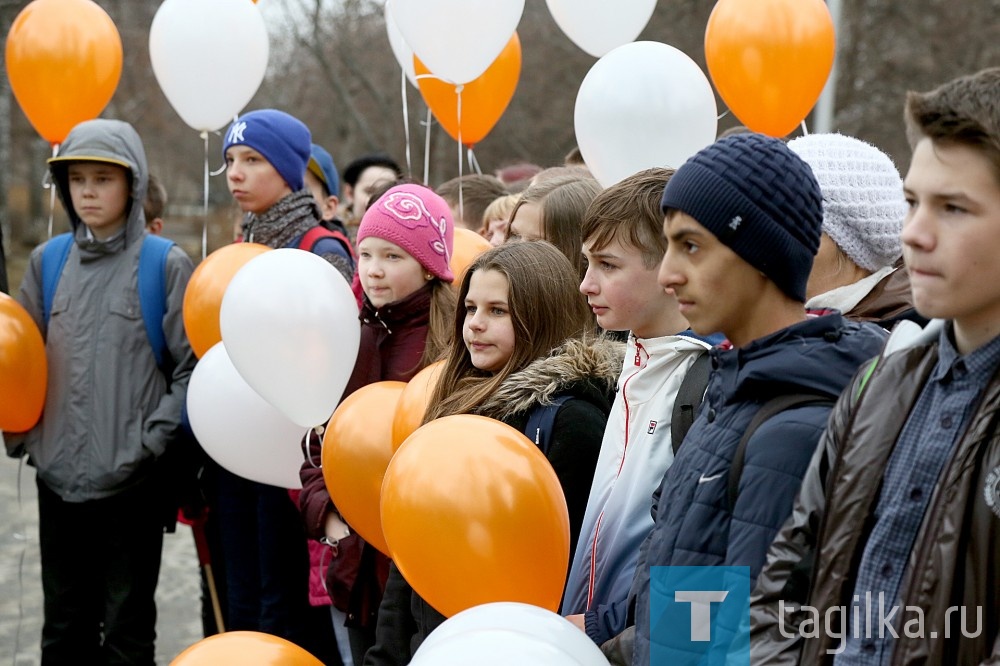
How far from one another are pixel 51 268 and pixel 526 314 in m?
2.51

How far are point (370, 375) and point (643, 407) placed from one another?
152 cm

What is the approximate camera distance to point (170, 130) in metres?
25.5

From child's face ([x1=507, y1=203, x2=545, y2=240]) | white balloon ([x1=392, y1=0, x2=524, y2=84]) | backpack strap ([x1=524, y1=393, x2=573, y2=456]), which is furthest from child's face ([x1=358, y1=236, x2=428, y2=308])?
backpack strap ([x1=524, y1=393, x2=573, y2=456])

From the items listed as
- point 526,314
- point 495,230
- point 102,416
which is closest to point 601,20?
point 495,230

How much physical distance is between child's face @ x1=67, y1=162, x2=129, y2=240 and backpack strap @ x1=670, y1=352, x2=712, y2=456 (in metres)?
2.96

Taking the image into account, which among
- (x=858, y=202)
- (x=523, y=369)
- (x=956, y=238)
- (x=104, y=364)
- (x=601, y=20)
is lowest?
(x=104, y=364)

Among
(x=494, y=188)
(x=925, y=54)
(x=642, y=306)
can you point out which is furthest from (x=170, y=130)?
(x=642, y=306)

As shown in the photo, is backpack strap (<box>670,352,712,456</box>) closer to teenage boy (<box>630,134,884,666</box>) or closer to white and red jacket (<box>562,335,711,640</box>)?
white and red jacket (<box>562,335,711,640</box>)

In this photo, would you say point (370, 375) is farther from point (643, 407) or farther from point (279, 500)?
A: point (643, 407)

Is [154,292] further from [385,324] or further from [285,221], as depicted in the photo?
[385,324]

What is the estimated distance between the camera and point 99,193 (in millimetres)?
4527

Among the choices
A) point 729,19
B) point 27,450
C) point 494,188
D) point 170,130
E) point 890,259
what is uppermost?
point 729,19

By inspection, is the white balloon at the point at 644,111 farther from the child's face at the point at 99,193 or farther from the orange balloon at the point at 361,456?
the child's face at the point at 99,193

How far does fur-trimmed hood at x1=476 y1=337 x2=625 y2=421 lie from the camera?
2744 mm
